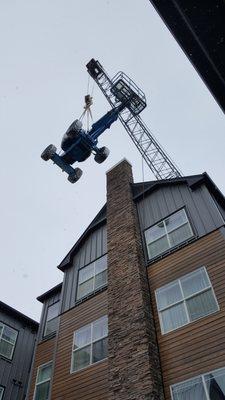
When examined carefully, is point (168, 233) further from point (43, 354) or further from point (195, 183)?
point (43, 354)

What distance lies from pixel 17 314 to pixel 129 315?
11691mm

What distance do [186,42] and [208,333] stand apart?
9367 mm

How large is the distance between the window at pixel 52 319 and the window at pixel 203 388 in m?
8.61

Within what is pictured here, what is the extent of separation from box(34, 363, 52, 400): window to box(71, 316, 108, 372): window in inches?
77.7

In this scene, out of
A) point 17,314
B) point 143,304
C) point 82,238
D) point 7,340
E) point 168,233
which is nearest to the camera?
point 143,304

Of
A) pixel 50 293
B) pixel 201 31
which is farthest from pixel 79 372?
pixel 201 31

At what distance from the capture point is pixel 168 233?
14172 millimetres

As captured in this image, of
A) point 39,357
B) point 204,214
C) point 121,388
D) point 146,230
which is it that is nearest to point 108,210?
point 146,230

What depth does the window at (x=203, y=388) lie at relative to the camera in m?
9.00

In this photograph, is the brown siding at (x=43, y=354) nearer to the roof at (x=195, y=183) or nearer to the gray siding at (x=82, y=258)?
the gray siding at (x=82, y=258)

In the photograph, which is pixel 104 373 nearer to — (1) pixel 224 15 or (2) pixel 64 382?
(2) pixel 64 382

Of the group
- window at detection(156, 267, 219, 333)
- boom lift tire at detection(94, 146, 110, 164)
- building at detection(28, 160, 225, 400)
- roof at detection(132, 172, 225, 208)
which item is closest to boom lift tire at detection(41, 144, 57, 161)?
boom lift tire at detection(94, 146, 110, 164)

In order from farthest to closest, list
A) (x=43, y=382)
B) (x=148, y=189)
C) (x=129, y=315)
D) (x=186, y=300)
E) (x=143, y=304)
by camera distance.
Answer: (x=148, y=189), (x=43, y=382), (x=129, y=315), (x=143, y=304), (x=186, y=300)

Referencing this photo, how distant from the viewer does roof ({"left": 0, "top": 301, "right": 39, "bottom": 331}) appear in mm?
21016
